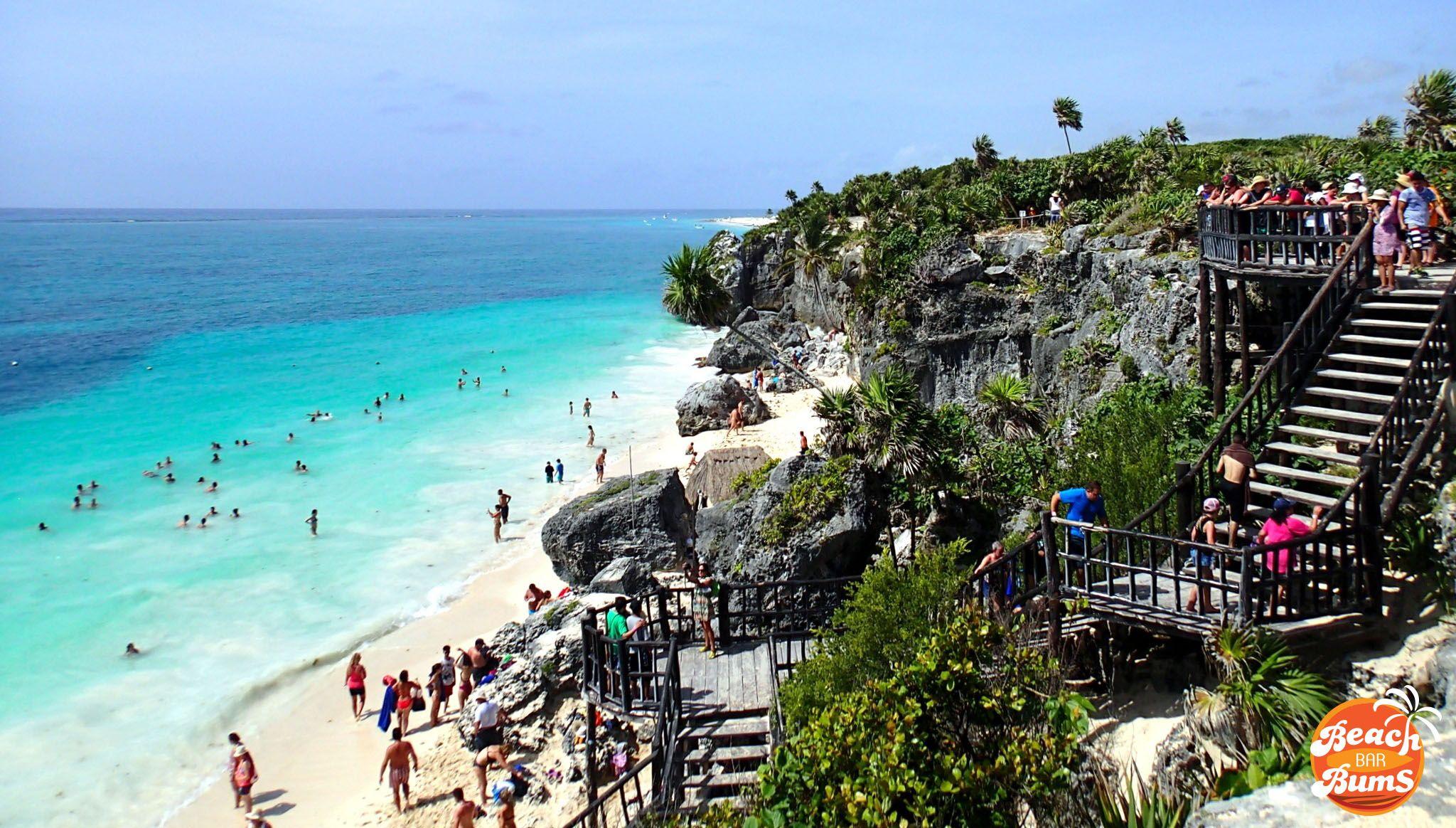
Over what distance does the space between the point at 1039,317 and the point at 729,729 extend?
19.3m

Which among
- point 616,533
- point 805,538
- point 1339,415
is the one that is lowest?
point 616,533

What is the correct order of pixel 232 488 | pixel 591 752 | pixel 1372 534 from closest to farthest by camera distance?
pixel 1372 534 → pixel 591 752 → pixel 232 488

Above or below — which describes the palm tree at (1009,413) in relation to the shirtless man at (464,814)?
above

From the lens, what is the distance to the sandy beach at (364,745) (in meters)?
15.7

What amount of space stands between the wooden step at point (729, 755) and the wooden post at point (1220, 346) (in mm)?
10148

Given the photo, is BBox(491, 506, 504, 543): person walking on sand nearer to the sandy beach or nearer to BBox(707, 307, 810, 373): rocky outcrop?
the sandy beach

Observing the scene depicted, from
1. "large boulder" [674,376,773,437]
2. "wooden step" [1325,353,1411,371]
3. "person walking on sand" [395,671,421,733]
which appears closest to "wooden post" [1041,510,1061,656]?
"wooden step" [1325,353,1411,371]

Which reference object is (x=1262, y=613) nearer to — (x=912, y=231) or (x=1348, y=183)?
(x=1348, y=183)

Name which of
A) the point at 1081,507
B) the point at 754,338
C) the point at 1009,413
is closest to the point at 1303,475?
the point at 1081,507

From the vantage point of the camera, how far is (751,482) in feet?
72.6

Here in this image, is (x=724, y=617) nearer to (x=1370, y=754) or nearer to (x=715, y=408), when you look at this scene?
(x=1370, y=754)

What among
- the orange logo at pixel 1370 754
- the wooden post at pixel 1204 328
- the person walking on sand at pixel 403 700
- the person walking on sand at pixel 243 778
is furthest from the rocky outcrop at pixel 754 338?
the orange logo at pixel 1370 754

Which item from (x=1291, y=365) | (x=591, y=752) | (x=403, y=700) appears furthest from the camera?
(x=403, y=700)

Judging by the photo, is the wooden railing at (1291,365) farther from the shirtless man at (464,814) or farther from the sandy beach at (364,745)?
the shirtless man at (464,814)
